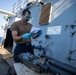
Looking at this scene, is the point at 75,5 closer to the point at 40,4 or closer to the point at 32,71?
the point at 40,4

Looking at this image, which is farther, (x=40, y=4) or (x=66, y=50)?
(x=40, y=4)

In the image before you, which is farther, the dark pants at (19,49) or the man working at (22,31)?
the dark pants at (19,49)

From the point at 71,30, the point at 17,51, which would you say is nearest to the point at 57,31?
the point at 71,30

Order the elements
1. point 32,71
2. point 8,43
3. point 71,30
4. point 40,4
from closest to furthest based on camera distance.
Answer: point 32,71 → point 71,30 → point 40,4 → point 8,43

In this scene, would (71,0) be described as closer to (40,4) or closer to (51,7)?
(51,7)

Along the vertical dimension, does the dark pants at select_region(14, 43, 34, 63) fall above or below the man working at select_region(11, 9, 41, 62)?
below

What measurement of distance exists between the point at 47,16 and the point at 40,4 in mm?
1190

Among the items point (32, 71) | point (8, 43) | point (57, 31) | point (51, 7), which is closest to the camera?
point (32, 71)

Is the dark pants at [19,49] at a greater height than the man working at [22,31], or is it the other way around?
the man working at [22,31]

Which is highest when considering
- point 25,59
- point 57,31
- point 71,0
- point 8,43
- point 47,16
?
point 71,0

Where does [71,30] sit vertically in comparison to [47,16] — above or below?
below

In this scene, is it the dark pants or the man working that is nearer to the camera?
the man working

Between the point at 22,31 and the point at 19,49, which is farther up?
the point at 22,31

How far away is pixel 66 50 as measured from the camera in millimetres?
5879
